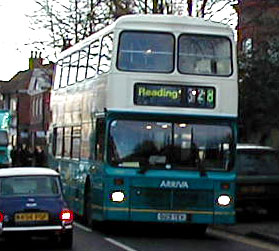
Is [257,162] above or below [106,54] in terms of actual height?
below

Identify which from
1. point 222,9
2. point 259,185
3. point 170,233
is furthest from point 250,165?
point 222,9

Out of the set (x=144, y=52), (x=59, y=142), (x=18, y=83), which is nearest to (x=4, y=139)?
(x=59, y=142)

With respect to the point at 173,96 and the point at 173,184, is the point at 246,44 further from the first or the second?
the point at 173,184

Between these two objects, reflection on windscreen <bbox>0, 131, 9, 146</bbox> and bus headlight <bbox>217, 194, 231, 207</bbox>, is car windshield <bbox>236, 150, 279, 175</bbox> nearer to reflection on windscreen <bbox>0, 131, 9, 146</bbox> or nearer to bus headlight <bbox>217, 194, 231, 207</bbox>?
bus headlight <bbox>217, 194, 231, 207</bbox>

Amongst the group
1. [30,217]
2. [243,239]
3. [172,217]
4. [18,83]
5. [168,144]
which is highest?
[18,83]

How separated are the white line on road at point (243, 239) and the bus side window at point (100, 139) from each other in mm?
3456

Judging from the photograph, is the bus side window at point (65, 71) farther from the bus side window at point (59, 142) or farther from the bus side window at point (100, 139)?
the bus side window at point (100, 139)

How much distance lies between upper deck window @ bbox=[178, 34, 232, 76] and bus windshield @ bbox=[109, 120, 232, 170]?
121cm

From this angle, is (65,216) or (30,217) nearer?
(30,217)

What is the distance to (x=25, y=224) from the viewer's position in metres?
15.1

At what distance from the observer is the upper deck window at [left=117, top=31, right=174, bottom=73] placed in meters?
18.1

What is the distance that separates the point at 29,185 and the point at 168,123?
3.52 meters

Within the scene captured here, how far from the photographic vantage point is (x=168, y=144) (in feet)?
58.7

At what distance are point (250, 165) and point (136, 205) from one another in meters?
4.61
